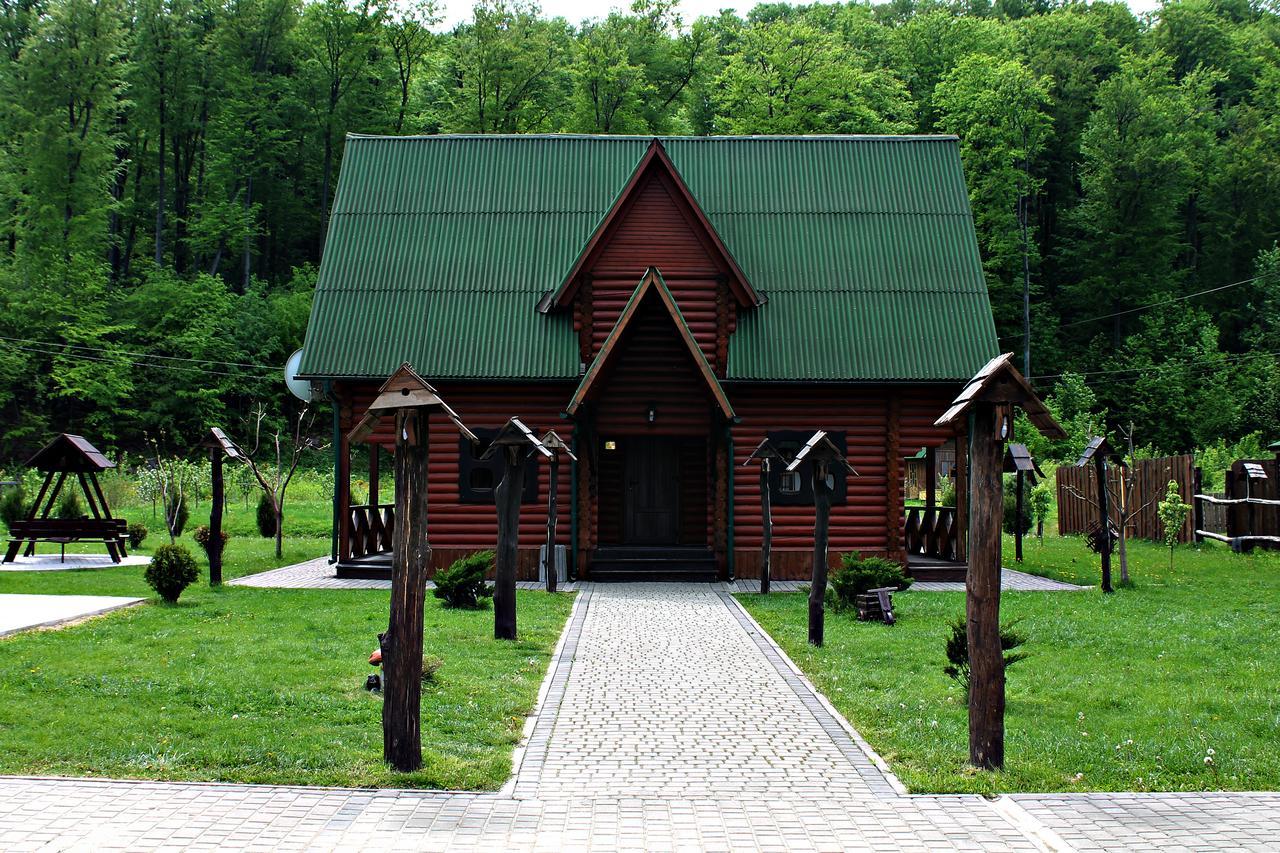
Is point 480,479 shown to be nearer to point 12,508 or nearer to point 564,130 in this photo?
point 12,508

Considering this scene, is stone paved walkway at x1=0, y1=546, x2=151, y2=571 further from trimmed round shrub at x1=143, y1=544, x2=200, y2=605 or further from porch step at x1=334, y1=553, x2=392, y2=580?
trimmed round shrub at x1=143, y1=544, x2=200, y2=605

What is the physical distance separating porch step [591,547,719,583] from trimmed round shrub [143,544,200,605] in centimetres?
750

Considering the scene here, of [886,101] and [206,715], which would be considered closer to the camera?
[206,715]

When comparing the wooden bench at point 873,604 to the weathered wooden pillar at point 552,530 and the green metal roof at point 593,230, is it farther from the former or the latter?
the green metal roof at point 593,230

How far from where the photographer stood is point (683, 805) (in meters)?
7.06

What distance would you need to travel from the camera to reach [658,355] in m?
21.9

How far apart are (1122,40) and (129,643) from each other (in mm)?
63592

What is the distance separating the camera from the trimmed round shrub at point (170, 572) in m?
16.0

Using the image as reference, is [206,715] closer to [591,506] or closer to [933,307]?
[591,506]

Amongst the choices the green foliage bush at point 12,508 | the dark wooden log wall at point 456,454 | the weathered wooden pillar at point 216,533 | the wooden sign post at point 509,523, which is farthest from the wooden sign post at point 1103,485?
the green foliage bush at point 12,508

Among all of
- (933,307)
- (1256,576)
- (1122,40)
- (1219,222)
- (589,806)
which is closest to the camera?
(589,806)

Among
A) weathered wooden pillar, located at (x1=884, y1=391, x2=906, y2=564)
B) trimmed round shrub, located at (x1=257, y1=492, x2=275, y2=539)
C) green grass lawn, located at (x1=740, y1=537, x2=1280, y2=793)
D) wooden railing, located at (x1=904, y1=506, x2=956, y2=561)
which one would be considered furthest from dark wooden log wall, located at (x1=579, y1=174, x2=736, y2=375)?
trimmed round shrub, located at (x1=257, y1=492, x2=275, y2=539)

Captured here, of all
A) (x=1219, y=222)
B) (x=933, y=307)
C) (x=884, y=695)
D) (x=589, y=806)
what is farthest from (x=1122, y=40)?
(x=589, y=806)

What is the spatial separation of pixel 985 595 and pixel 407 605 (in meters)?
4.09
